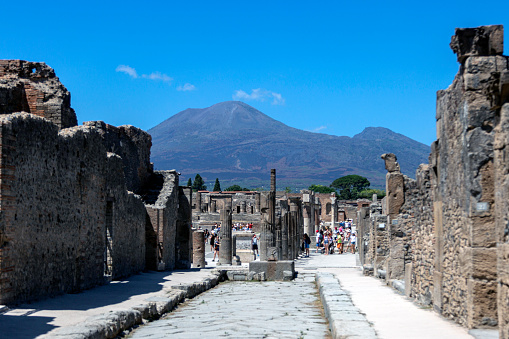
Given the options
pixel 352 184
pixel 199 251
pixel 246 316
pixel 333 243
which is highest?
pixel 352 184

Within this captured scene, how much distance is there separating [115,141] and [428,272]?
12.2m

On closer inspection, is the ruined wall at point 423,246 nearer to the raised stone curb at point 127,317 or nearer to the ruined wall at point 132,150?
the raised stone curb at point 127,317

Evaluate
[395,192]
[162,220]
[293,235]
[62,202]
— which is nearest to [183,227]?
[162,220]

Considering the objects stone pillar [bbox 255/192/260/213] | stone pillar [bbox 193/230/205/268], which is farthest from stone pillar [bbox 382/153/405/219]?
stone pillar [bbox 255/192/260/213]

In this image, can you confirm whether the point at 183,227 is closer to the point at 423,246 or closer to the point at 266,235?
the point at 266,235

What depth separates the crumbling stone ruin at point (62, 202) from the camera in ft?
33.1

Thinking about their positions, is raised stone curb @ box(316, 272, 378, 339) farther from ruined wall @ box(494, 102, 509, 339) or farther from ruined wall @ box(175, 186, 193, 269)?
ruined wall @ box(175, 186, 193, 269)

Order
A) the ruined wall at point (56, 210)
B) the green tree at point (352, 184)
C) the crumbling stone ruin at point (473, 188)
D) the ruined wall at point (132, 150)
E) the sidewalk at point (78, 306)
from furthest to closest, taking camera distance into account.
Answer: the green tree at point (352, 184) → the ruined wall at point (132, 150) → the ruined wall at point (56, 210) → the sidewalk at point (78, 306) → the crumbling stone ruin at point (473, 188)

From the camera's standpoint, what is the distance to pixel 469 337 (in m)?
6.88

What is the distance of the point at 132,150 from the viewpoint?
847 inches

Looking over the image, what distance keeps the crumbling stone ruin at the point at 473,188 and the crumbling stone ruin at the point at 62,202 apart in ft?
20.6

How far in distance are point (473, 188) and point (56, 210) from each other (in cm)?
755

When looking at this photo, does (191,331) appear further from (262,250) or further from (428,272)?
(262,250)

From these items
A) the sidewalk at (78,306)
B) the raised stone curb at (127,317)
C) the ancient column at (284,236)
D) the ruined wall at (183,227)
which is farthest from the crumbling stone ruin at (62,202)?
the ancient column at (284,236)
